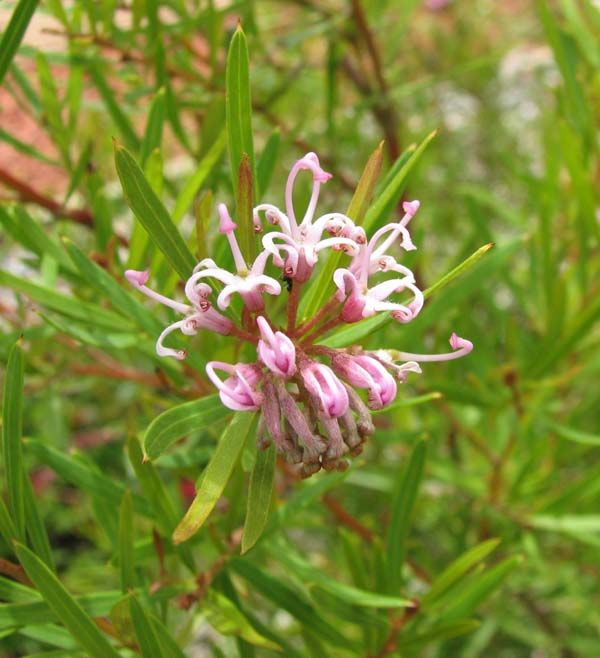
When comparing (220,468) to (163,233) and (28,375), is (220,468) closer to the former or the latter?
(163,233)

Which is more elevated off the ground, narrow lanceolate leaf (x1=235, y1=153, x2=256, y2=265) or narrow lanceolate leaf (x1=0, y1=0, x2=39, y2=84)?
narrow lanceolate leaf (x1=0, y1=0, x2=39, y2=84)

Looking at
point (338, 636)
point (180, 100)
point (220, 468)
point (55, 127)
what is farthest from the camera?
point (180, 100)

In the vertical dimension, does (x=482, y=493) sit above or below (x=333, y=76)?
below

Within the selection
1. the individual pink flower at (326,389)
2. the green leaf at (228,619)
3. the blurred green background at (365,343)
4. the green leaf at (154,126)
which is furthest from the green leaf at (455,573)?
the green leaf at (154,126)

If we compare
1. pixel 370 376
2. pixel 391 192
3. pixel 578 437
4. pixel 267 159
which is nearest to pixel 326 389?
pixel 370 376

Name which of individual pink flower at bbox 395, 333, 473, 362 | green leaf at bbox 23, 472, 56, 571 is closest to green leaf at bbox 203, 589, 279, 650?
green leaf at bbox 23, 472, 56, 571

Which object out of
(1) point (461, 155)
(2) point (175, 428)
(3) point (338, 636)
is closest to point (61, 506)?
(1) point (461, 155)

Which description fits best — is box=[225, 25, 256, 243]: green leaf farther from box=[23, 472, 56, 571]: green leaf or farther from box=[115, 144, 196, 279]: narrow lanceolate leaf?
box=[23, 472, 56, 571]: green leaf
